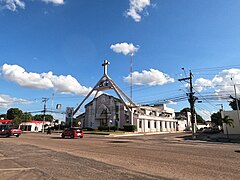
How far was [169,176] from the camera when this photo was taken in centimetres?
650

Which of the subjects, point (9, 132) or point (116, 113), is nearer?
A: point (9, 132)

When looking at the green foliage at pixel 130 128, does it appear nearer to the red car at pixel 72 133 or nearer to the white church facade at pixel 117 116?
the white church facade at pixel 117 116

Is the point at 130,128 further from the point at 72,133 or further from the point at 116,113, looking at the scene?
the point at 72,133

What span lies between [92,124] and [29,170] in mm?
55748

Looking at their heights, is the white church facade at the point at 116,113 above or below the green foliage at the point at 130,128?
above

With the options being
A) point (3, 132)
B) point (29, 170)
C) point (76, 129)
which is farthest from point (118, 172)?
point (3, 132)

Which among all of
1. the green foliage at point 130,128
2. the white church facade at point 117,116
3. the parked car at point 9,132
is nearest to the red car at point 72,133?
the parked car at point 9,132

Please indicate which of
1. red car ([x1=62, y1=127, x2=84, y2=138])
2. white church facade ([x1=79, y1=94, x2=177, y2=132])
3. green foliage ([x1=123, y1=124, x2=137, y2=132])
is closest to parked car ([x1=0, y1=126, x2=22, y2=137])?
red car ([x1=62, y1=127, x2=84, y2=138])

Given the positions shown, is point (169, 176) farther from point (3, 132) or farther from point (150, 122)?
point (150, 122)

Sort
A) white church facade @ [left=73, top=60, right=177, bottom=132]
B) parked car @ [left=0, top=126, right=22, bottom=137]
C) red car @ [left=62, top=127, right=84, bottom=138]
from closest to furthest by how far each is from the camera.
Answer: red car @ [left=62, top=127, right=84, bottom=138] → parked car @ [left=0, top=126, right=22, bottom=137] → white church facade @ [left=73, top=60, right=177, bottom=132]

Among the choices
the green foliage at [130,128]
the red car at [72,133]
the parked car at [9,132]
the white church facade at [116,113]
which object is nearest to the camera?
the red car at [72,133]

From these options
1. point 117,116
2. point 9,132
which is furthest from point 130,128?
point 9,132

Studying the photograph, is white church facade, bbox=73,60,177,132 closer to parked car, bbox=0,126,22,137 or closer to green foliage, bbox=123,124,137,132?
green foliage, bbox=123,124,137,132

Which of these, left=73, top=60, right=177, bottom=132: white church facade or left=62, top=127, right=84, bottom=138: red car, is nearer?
left=62, top=127, right=84, bottom=138: red car
